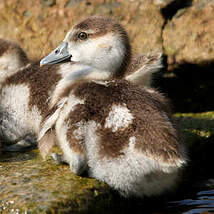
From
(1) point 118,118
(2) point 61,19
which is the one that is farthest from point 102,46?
(2) point 61,19

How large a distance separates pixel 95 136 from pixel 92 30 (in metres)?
1.07

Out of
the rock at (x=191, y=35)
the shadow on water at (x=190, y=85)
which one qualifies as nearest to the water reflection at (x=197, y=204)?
the shadow on water at (x=190, y=85)

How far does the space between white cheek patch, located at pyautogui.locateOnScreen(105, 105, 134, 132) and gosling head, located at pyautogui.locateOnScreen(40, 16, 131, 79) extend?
691 millimetres

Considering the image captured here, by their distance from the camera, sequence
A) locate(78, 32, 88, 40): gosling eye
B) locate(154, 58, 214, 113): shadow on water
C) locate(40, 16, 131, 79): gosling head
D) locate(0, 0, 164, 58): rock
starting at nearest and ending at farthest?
locate(40, 16, 131, 79): gosling head < locate(78, 32, 88, 40): gosling eye < locate(154, 58, 214, 113): shadow on water < locate(0, 0, 164, 58): rock

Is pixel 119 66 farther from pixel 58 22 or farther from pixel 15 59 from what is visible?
pixel 58 22

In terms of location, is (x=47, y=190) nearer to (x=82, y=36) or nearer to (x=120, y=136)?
(x=120, y=136)

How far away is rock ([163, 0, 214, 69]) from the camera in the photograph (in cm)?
448

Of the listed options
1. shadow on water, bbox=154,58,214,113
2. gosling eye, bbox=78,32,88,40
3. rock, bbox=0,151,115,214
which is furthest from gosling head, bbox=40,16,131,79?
shadow on water, bbox=154,58,214,113

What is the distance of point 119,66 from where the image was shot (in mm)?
3379

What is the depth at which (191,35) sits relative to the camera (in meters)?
4.57

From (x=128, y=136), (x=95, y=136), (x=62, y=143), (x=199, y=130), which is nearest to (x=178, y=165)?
(x=128, y=136)

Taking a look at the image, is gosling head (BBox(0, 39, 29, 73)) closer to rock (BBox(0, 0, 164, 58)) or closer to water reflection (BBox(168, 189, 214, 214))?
rock (BBox(0, 0, 164, 58))

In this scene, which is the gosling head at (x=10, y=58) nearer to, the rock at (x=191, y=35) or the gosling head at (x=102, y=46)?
the gosling head at (x=102, y=46)

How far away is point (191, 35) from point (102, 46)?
59.3 inches
